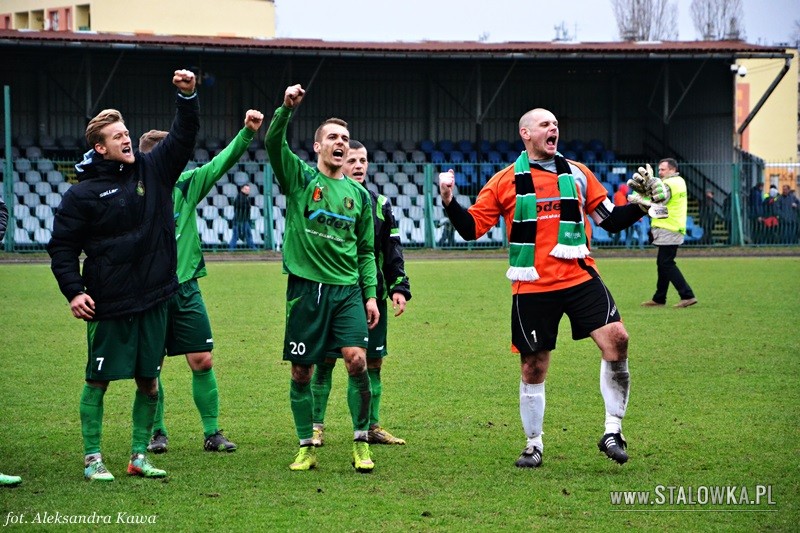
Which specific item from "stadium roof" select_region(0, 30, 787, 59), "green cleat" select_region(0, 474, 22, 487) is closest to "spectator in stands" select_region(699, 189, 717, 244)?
"stadium roof" select_region(0, 30, 787, 59)

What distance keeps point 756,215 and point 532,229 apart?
84.5 ft

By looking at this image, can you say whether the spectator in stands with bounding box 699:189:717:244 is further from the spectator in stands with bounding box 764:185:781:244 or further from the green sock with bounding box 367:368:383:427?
the green sock with bounding box 367:368:383:427

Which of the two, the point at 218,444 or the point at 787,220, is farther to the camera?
the point at 787,220

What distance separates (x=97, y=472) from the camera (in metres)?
6.94

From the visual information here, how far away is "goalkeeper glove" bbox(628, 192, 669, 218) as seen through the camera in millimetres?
7395

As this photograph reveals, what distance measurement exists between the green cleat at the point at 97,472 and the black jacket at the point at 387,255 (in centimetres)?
231

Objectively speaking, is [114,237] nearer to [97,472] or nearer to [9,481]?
[97,472]

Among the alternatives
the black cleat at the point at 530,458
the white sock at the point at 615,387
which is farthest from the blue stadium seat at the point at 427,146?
the black cleat at the point at 530,458

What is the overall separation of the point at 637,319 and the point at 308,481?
9.45m

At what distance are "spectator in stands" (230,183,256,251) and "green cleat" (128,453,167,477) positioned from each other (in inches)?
894

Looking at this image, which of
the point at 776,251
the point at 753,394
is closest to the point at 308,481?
the point at 753,394

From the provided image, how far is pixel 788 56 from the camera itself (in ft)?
105

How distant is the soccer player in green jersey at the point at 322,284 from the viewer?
7.35 meters

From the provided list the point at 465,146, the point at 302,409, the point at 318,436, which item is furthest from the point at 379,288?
the point at 465,146
